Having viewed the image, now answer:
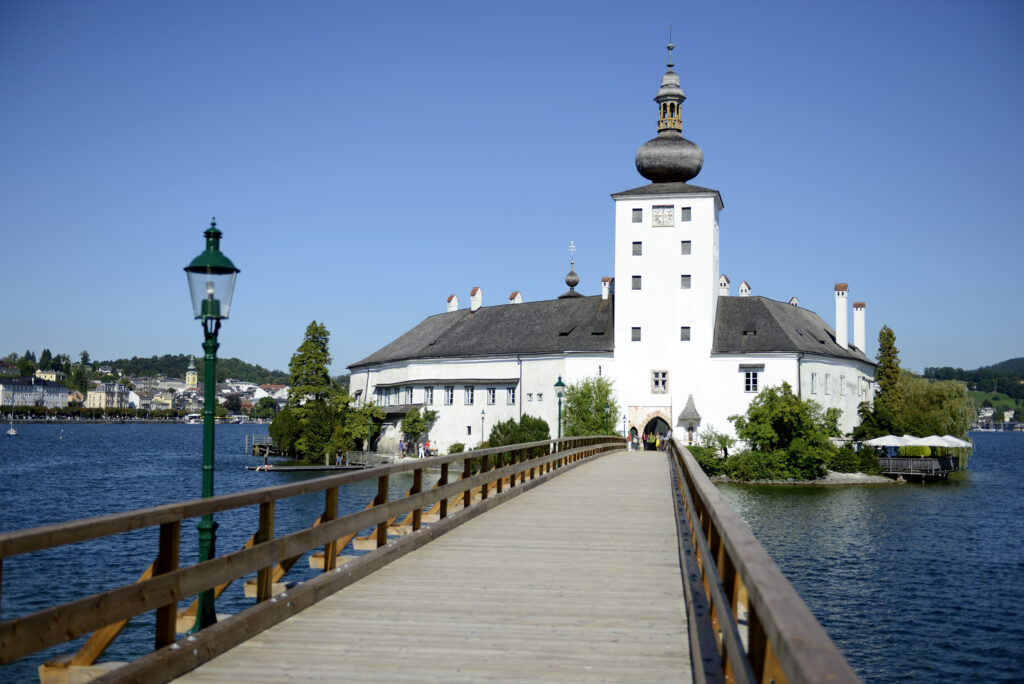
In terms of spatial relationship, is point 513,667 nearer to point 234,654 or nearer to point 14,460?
point 234,654

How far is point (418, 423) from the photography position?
75938 mm

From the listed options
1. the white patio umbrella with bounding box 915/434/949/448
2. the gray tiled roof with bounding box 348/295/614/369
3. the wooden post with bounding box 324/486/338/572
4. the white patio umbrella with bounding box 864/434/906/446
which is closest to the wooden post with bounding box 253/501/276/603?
the wooden post with bounding box 324/486/338/572

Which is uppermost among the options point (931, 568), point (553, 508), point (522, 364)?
point (522, 364)

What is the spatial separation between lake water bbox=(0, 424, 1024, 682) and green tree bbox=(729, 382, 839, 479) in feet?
5.66

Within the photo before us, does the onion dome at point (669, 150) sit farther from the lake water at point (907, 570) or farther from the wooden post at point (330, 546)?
the wooden post at point (330, 546)

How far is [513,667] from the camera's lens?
20.0 ft

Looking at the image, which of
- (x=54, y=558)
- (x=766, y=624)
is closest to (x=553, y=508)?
(x=766, y=624)

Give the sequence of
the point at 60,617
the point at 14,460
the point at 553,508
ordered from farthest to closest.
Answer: the point at 14,460 < the point at 553,508 < the point at 60,617

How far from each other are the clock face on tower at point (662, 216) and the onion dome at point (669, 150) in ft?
8.60

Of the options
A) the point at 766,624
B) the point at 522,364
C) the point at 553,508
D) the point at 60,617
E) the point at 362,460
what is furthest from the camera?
the point at 362,460

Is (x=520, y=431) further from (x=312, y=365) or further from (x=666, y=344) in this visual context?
(x=312, y=365)

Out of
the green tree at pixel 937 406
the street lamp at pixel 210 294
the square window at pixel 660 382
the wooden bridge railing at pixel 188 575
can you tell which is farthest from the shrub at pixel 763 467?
the street lamp at pixel 210 294

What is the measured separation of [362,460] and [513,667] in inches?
3045

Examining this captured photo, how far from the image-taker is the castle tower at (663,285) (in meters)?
66.1
